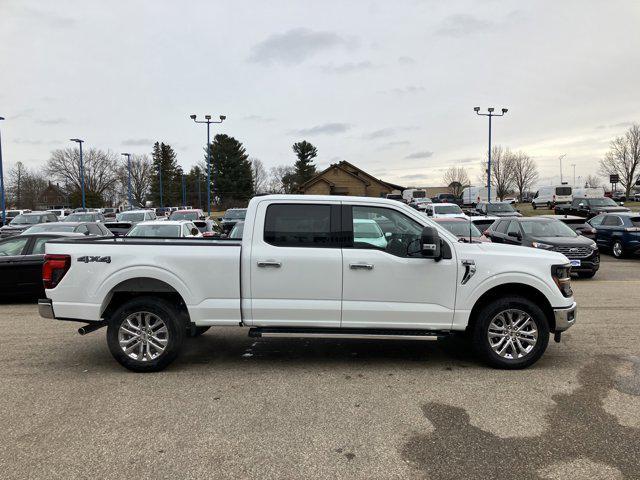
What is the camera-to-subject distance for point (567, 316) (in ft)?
17.1

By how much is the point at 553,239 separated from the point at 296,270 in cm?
954

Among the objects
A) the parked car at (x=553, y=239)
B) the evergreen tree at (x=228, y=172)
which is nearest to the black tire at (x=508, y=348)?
the parked car at (x=553, y=239)

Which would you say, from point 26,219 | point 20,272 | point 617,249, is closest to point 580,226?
point 617,249

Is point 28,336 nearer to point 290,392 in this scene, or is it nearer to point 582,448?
point 290,392

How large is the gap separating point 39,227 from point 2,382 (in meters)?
10.0

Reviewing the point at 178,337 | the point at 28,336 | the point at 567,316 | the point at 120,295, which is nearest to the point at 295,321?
the point at 178,337

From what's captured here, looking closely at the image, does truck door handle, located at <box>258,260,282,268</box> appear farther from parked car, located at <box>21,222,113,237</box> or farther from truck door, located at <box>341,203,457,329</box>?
parked car, located at <box>21,222,113,237</box>

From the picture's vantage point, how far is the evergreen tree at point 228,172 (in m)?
81.9

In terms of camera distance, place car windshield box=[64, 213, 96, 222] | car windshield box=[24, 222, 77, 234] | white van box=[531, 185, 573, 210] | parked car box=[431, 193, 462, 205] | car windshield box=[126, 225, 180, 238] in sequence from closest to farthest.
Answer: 1. car windshield box=[126, 225, 180, 238]
2. car windshield box=[24, 222, 77, 234]
3. car windshield box=[64, 213, 96, 222]
4. white van box=[531, 185, 573, 210]
5. parked car box=[431, 193, 462, 205]

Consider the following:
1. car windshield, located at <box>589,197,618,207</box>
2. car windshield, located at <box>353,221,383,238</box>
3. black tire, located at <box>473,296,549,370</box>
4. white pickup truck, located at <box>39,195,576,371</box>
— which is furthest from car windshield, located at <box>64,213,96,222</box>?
car windshield, located at <box>589,197,618,207</box>

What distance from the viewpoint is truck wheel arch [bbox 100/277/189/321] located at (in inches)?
206

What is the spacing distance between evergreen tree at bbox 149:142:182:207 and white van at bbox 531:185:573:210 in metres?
72.2

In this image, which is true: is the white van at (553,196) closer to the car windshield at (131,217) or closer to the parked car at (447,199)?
the parked car at (447,199)

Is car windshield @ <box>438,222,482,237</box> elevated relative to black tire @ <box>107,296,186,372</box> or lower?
elevated
